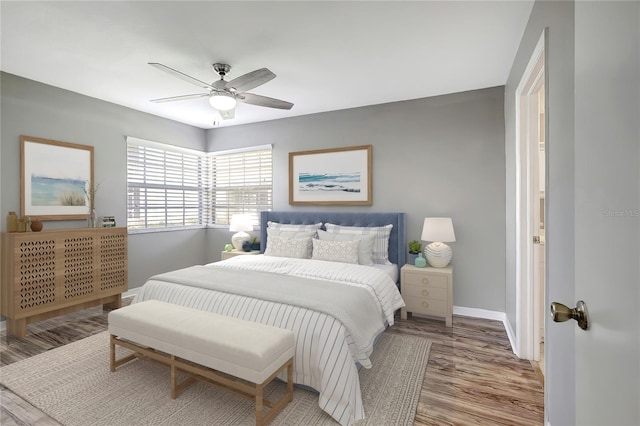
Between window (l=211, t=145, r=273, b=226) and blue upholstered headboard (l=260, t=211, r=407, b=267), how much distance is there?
0.40 meters

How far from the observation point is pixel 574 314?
79cm

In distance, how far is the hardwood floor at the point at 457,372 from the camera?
1.90 metres

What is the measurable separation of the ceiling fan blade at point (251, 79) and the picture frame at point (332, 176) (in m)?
1.92

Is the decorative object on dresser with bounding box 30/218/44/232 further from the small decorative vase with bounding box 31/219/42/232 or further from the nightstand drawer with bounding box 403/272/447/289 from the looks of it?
the nightstand drawer with bounding box 403/272/447/289

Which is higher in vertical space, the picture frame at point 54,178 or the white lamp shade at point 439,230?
the picture frame at point 54,178

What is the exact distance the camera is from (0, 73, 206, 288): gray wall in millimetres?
3160

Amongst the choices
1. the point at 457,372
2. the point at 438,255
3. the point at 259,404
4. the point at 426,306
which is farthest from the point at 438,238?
the point at 259,404

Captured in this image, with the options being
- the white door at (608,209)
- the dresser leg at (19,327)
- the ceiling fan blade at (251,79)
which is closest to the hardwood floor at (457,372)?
the dresser leg at (19,327)

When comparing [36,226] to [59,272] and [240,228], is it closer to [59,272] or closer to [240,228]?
[59,272]

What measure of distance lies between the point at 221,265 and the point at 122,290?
5.02ft

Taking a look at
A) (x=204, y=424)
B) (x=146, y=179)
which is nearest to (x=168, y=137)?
(x=146, y=179)

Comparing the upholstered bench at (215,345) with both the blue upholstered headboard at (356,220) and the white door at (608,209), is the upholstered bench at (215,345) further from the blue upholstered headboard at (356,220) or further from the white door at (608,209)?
the blue upholstered headboard at (356,220)

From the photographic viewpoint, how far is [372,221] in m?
3.95

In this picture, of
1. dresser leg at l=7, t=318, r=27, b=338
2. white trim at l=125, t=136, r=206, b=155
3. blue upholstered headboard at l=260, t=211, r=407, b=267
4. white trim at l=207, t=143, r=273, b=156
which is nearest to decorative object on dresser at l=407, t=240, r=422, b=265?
blue upholstered headboard at l=260, t=211, r=407, b=267
